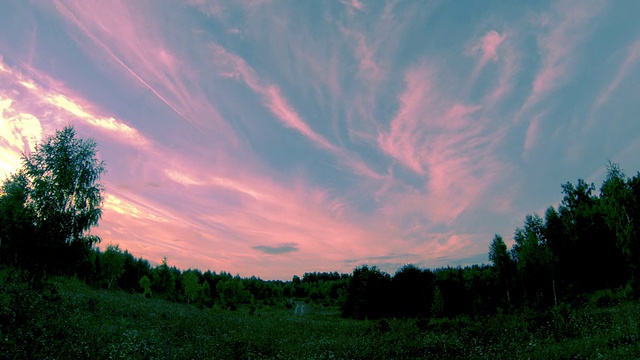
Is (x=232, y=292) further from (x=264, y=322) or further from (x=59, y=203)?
(x=59, y=203)

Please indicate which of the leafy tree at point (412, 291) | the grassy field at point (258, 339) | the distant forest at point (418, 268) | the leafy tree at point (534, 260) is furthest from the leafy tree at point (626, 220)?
the grassy field at point (258, 339)

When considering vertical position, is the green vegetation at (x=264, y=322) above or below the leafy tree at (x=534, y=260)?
below

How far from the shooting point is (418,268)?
5912 cm

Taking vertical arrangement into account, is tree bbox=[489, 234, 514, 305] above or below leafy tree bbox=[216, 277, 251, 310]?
above

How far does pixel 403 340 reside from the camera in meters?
18.8

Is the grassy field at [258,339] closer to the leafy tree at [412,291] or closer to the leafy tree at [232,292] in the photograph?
the leafy tree at [412,291]

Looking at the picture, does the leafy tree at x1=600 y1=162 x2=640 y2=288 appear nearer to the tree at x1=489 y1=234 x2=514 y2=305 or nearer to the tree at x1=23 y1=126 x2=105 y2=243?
the tree at x1=489 y1=234 x2=514 y2=305

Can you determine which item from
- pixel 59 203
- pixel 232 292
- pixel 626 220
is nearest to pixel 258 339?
pixel 59 203

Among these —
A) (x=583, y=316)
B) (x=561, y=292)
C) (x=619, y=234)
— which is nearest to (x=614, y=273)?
(x=561, y=292)

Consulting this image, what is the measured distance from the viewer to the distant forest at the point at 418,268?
25.4m

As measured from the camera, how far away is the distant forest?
83.3 feet

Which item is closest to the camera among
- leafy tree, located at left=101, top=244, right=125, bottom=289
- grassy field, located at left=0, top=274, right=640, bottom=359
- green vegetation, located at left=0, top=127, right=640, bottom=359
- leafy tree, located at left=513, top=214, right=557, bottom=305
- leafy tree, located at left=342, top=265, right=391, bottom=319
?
grassy field, located at left=0, top=274, right=640, bottom=359

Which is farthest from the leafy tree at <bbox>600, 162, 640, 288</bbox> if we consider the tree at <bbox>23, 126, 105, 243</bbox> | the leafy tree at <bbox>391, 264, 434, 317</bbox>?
the tree at <bbox>23, 126, 105, 243</bbox>

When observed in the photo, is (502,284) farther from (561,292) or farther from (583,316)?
(583,316)
